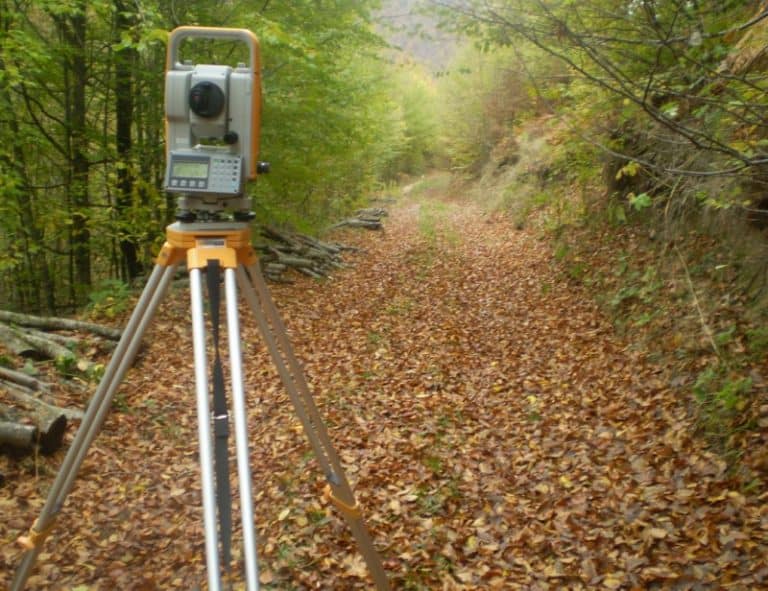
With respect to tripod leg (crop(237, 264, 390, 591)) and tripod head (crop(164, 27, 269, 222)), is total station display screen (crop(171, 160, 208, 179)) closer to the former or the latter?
tripod head (crop(164, 27, 269, 222))

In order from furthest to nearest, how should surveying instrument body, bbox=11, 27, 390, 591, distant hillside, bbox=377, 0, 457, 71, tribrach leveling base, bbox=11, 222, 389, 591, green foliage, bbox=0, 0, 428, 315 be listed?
green foliage, bbox=0, 0, 428, 315, distant hillside, bbox=377, 0, 457, 71, surveying instrument body, bbox=11, 27, 390, 591, tribrach leveling base, bbox=11, 222, 389, 591

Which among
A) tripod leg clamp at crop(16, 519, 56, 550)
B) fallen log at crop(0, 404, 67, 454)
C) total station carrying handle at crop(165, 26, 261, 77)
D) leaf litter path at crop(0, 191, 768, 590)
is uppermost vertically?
total station carrying handle at crop(165, 26, 261, 77)

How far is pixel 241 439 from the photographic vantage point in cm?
170

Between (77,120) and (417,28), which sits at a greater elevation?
(417,28)

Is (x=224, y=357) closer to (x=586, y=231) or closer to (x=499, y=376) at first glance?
(x=499, y=376)

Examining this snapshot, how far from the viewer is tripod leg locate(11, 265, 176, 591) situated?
2.04 metres

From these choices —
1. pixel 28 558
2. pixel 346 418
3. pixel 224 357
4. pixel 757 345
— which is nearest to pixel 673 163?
pixel 757 345

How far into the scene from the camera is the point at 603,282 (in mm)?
7660

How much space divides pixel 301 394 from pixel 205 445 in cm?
81

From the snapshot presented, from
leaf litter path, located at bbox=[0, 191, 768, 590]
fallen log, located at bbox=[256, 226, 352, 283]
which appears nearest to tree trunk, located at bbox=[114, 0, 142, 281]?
leaf litter path, located at bbox=[0, 191, 768, 590]

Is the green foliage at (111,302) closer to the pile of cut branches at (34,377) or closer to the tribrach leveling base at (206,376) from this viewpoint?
the pile of cut branches at (34,377)

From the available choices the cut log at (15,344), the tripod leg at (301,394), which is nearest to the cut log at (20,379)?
the cut log at (15,344)

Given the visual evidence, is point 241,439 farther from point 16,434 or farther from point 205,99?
point 16,434

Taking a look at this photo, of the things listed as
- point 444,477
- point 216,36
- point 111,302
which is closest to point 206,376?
point 216,36
